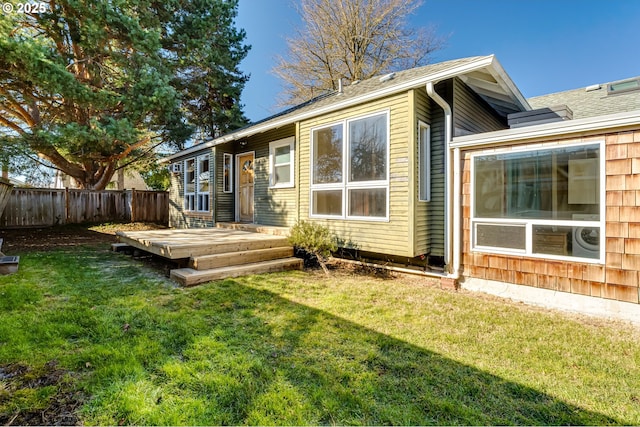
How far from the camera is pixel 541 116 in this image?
593 centimetres

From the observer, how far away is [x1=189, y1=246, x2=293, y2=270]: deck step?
16.3 ft

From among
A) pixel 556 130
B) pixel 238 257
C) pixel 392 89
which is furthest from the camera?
pixel 238 257

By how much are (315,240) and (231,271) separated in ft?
5.17

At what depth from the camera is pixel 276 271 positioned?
568 centimetres

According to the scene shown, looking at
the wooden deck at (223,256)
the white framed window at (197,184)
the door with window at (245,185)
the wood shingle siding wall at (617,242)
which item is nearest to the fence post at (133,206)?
the white framed window at (197,184)

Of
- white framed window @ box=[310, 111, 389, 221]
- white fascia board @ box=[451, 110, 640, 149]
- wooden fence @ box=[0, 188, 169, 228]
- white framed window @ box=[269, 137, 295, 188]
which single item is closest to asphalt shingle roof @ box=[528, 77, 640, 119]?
white fascia board @ box=[451, 110, 640, 149]

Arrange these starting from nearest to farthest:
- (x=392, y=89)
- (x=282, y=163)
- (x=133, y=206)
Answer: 1. (x=392, y=89)
2. (x=282, y=163)
3. (x=133, y=206)

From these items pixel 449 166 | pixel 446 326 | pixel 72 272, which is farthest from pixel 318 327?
pixel 72 272

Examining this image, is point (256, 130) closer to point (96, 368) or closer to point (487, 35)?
point (96, 368)

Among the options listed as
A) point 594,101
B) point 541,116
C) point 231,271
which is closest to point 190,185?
point 231,271

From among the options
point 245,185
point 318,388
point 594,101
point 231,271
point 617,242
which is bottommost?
point 318,388

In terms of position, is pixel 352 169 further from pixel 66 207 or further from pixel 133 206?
pixel 66 207

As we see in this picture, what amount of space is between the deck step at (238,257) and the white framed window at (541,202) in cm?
355

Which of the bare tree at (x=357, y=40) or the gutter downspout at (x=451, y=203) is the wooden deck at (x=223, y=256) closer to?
the gutter downspout at (x=451, y=203)
